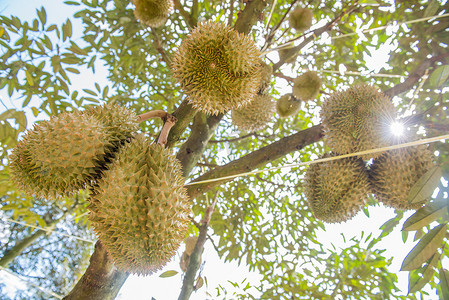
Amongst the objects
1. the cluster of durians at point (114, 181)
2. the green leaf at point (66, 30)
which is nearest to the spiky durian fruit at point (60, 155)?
the cluster of durians at point (114, 181)

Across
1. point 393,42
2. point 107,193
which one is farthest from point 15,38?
point 393,42

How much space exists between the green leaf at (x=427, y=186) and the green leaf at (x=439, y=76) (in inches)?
19.2

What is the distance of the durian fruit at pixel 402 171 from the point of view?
5.01 feet

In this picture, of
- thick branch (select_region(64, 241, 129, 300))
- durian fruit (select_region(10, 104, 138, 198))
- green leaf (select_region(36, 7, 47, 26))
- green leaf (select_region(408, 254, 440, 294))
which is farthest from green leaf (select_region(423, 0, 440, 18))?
green leaf (select_region(36, 7, 47, 26))

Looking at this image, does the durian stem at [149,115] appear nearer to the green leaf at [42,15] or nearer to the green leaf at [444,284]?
the green leaf at [42,15]

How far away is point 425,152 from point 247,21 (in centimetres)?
140

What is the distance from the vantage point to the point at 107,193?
1.06 meters

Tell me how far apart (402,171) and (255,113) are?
1.04m

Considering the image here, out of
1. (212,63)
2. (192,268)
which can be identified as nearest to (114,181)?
(212,63)

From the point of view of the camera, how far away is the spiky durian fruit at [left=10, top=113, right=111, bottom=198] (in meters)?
1.07

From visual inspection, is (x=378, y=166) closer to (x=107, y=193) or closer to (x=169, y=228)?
(x=169, y=228)

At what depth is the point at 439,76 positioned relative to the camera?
4.16ft

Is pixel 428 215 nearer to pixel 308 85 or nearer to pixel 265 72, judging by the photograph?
Result: pixel 308 85

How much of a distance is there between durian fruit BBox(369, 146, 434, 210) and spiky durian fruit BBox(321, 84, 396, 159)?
12 cm
